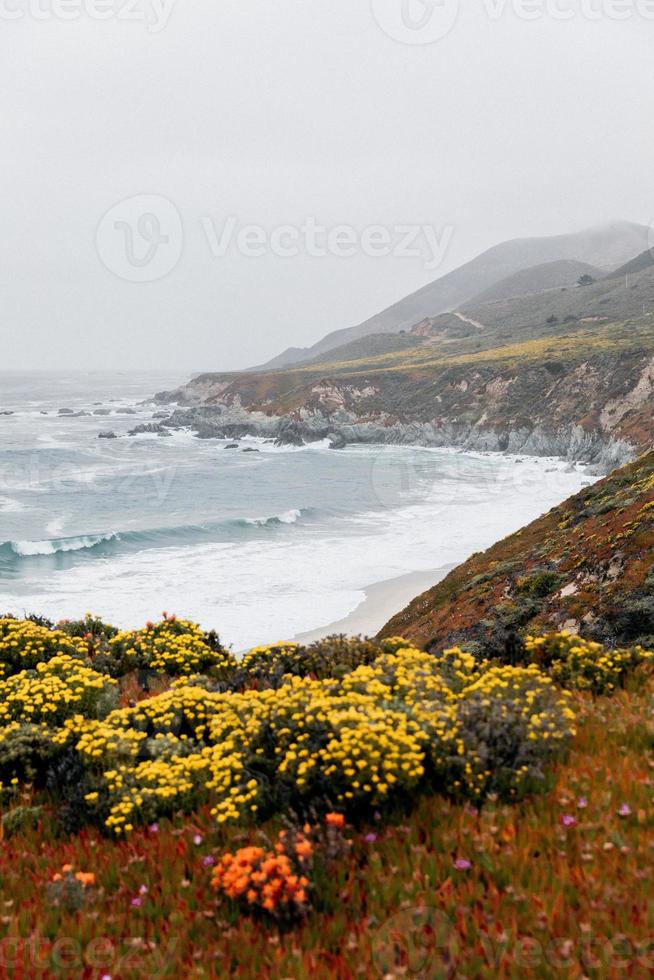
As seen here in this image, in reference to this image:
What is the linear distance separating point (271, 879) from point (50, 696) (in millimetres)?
4743

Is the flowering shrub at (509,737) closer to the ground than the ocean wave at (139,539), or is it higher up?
higher up

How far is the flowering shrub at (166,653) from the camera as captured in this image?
1022 cm

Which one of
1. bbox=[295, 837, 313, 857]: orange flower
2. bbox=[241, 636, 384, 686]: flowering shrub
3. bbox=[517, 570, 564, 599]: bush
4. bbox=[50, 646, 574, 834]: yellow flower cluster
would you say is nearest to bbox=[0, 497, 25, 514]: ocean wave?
bbox=[517, 570, 564, 599]: bush

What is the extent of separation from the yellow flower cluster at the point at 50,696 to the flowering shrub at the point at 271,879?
425 cm

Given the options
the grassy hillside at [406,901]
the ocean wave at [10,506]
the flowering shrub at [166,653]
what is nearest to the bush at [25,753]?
the grassy hillside at [406,901]

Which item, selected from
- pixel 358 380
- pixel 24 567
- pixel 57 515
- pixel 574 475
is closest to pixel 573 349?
pixel 358 380

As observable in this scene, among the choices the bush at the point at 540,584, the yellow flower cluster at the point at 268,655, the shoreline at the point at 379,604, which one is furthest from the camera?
the shoreline at the point at 379,604

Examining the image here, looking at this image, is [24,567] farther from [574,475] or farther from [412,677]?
[574,475]

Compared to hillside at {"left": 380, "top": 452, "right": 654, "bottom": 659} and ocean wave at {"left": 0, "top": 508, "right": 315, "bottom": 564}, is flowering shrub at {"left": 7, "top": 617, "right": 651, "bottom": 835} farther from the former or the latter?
ocean wave at {"left": 0, "top": 508, "right": 315, "bottom": 564}

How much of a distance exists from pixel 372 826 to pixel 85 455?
8822 centimetres

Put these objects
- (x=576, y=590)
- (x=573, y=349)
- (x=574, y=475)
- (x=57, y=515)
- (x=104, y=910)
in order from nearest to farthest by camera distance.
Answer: (x=104, y=910) < (x=576, y=590) < (x=57, y=515) < (x=574, y=475) < (x=573, y=349)

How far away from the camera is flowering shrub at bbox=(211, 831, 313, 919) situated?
3.83 m

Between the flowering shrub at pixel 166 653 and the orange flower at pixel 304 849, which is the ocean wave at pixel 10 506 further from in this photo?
the orange flower at pixel 304 849

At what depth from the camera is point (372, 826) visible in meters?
4.78
